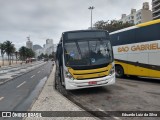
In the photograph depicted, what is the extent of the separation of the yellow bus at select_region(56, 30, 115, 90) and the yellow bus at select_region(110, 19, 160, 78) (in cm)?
386

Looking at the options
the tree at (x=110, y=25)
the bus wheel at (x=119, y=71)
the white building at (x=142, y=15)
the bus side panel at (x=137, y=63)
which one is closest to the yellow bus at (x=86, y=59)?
the bus side panel at (x=137, y=63)

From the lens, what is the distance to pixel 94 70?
1148 centimetres

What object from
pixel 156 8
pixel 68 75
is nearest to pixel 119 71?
pixel 68 75

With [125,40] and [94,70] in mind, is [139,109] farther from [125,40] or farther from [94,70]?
[125,40]

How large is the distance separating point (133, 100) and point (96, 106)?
5.54 ft

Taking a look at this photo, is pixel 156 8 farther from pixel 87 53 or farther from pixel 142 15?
pixel 87 53

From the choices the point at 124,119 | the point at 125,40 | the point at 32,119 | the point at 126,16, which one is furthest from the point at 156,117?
the point at 126,16

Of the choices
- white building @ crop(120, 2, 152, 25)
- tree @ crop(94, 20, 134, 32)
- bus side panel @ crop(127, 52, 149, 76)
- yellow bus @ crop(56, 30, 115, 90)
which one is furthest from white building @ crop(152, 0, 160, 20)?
yellow bus @ crop(56, 30, 115, 90)

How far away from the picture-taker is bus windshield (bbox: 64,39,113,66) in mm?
11633

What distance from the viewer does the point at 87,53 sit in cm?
1180

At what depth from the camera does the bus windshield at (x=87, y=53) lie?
11633 millimetres

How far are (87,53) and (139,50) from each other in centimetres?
562

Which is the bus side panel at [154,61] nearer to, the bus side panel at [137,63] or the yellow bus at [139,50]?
the yellow bus at [139,50]

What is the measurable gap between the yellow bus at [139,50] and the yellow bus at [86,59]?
152 inches
